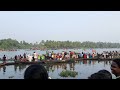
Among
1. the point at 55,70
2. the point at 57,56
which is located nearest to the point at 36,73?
the point at 55,70

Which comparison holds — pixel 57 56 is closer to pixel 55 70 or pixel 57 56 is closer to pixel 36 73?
pixel 55 70

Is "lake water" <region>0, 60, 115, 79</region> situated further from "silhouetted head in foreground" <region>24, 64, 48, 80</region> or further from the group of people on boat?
"silhouetted head in foreground" <region>24, 64, 48, 80</region>

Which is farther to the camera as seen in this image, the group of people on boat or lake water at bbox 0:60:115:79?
the group of people on boat

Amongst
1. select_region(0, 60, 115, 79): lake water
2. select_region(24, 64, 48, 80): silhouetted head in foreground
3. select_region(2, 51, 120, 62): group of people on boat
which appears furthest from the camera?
select_region(2, 51, 120, 62): group of people on boat

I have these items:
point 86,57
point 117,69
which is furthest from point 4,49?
point 117,69

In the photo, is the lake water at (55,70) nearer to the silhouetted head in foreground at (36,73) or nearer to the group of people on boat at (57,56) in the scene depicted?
the group of people on boat at (57,56)

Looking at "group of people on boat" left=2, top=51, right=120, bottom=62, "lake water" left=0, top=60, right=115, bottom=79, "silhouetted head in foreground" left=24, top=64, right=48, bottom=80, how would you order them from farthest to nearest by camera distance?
"group of people on boat" left=2, top=51, right=120, bottom=62, "lake water" left=0, top=60, right=115, bottom=79, "silhouetted head in foreground" left=24, top=64, right=48, bottom=80

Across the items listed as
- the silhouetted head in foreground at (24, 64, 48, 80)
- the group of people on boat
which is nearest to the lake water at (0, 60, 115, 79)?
the group of people on boat

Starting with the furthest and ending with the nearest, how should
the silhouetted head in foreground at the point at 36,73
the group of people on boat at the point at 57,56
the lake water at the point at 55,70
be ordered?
the group of people on boat at the point at 57,56 → the lake water at the point at 55,70 → the silhouetted head in foreground at the point at 36,73

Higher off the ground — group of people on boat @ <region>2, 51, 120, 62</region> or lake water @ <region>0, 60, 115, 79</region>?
group of people on boat @ <region>2, 51, 120, 62</region>

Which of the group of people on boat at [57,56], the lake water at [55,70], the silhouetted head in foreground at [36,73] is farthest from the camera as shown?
the group of people on boat at [57,56]

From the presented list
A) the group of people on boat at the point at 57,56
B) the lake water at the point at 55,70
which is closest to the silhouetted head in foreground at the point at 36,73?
the lake water at the point at 55,70
